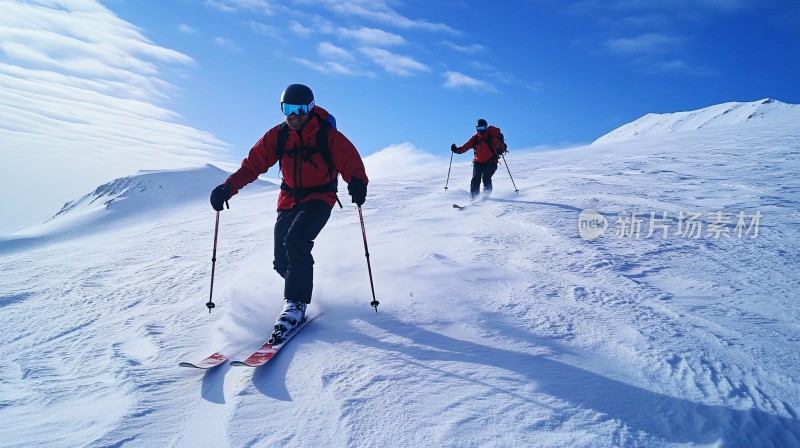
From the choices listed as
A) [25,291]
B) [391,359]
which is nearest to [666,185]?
[391,359]

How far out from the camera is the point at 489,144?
10477mm

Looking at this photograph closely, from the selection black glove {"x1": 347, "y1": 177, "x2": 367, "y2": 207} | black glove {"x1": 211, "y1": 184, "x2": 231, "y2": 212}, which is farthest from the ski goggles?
black glove {"x1": 211, "y1": 184, "x2": 231, "y2": 212}

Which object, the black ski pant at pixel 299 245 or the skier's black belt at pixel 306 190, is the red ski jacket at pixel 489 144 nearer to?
the skier's black belt at pixel 306 190

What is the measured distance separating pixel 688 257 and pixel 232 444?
4930 mm

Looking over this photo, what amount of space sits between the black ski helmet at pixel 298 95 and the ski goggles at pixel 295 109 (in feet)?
0.10

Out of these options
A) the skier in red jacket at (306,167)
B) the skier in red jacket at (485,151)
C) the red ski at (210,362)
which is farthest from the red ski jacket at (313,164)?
the skier in red jacket at (485,151)

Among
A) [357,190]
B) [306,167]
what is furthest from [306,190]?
[357,190]

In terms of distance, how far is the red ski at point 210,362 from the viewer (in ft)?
9.44

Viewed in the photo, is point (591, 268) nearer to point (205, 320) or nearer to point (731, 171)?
point (205, 320)

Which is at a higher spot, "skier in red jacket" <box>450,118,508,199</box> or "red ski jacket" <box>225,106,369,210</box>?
"skier in red jacket" <box>450,118,508,199</box>

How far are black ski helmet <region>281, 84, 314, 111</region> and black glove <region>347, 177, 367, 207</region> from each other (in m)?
0.93

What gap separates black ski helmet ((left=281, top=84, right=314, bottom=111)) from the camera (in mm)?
4016

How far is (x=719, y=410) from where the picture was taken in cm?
204

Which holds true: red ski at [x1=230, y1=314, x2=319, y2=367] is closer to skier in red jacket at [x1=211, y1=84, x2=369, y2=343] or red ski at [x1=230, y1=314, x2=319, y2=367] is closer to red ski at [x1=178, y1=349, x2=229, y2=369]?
red ski at [x1=178, y1=349, x2=229, y2=369]
